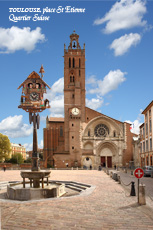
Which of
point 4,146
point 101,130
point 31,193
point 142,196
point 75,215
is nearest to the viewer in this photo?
point 75,215

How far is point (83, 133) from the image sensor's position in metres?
60.6

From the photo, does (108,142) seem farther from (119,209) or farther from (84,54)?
(119,209)

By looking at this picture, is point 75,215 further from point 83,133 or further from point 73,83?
point 73,83

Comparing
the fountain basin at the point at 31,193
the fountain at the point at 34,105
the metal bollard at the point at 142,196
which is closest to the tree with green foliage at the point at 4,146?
the fountain at the point at 34,105

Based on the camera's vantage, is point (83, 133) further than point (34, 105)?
Yes

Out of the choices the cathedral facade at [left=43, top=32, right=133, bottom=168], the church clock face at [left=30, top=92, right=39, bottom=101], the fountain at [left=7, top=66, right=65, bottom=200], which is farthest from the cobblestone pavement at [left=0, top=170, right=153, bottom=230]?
the cathedral facade at [left=43, top=32, right=133, bottom=168]

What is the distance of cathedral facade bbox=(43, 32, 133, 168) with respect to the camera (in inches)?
2325

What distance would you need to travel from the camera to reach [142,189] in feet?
36.7

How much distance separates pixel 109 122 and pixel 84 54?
19.1 meters

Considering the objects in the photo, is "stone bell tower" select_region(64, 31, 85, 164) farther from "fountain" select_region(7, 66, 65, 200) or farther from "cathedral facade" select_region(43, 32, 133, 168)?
"fountain" select_region(7, 66, 65, 200)

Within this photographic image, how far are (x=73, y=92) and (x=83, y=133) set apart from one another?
10.7m

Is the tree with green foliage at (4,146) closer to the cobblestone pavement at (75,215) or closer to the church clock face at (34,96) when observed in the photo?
the church clock face at (34,96)

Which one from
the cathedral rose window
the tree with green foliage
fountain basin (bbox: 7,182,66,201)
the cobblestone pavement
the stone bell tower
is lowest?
fountain basin (bbox: 7,182,66,201)

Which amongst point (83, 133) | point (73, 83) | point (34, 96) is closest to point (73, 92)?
point (73, 83)
